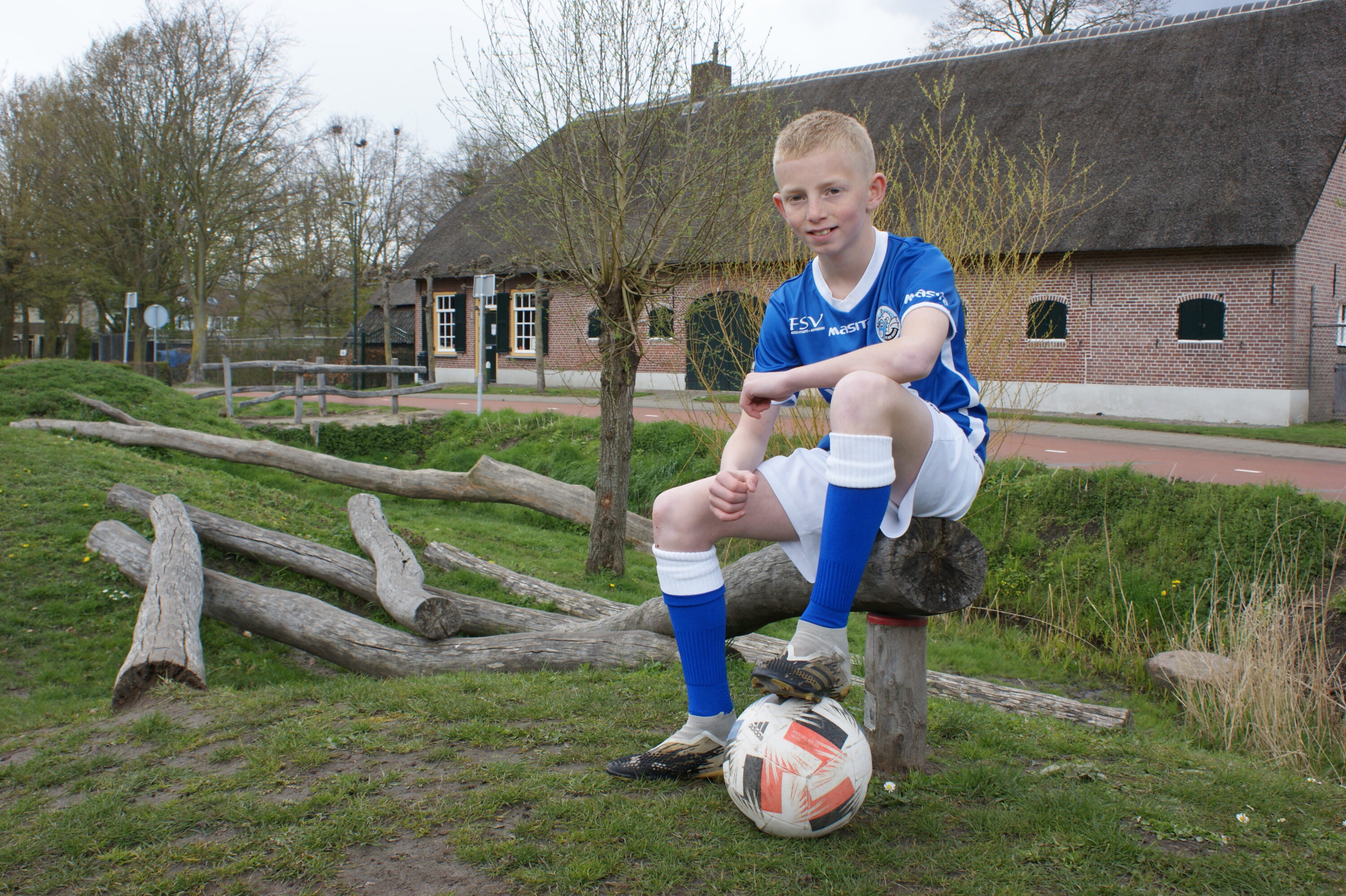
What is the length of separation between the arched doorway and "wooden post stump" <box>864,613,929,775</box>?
201 inches

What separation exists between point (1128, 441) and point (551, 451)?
9039mm

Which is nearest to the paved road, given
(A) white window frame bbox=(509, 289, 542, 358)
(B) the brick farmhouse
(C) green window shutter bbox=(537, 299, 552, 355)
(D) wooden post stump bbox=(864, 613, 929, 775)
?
(B) the brick farmhouse

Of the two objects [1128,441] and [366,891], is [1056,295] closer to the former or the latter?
[1128,441]

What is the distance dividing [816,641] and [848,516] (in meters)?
0.36

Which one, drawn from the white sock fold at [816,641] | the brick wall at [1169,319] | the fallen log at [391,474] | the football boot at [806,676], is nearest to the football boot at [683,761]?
the football boot at [806,676]

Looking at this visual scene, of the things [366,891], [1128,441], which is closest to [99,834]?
[366,891]

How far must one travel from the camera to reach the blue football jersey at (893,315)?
272cm

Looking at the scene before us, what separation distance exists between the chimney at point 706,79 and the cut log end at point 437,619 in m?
4.76

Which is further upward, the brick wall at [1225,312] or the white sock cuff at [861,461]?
the brick wall at [1225,312]

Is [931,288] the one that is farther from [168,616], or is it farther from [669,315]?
[669,315]

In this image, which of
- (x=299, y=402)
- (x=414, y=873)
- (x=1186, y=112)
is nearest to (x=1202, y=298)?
(x=1186, y=112)

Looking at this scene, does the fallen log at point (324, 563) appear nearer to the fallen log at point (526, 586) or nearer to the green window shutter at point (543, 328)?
the fallen log at point (526, 586)

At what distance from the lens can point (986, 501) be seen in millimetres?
8898

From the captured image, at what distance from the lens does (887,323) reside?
9.27ft
